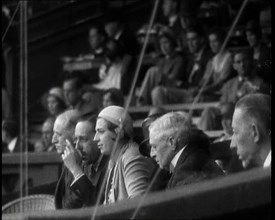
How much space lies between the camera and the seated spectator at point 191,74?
12531 millimetres

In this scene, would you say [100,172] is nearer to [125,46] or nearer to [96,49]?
[125,46]

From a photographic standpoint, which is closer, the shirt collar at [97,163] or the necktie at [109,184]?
the necktie at [109,184]

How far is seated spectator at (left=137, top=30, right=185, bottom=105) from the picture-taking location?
1325cm

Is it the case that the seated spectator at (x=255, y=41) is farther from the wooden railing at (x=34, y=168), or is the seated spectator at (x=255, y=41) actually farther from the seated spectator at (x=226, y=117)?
the wooden railing at (x=34, y=168)

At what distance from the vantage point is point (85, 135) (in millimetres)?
7566

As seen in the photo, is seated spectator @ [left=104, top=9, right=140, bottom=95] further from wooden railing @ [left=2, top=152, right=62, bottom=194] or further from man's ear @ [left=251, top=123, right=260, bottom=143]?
man's ear @ [left=251, top=123, right=260, bottom=143]

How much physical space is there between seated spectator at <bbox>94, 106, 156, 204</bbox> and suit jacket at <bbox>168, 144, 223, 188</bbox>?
361 mm

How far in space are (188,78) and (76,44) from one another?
491 cm

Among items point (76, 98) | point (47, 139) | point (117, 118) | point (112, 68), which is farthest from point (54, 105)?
point (117, 118)

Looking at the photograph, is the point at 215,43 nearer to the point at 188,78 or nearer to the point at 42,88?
the point at 188,78

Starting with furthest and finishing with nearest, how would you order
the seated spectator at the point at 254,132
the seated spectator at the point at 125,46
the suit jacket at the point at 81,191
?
1. the seated spectator at the point at 125,46
2. the suit jacket at the point at 81,191
3. the seated spectator at the point at 254,132

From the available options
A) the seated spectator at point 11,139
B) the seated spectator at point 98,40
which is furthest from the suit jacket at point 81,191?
the seated spectator at point 98,40

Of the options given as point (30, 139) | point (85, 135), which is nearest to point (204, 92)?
point (30, 139)

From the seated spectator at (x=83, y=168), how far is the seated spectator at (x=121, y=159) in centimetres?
22
